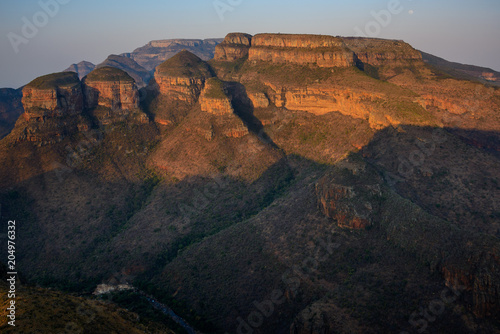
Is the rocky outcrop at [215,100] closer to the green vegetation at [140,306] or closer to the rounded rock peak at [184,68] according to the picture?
the rounded rock peak at [184,68]

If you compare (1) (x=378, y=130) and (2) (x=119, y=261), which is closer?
(2) (x=119, y=261)

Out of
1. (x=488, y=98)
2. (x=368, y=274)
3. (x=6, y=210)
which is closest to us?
(x=368, y=274)

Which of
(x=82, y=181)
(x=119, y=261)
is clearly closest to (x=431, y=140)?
(x=119, y=261)

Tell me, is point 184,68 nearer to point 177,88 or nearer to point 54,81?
point 177,88

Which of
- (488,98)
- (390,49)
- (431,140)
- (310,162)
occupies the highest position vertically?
(390,49)

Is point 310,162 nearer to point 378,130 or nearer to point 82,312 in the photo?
point 378,130

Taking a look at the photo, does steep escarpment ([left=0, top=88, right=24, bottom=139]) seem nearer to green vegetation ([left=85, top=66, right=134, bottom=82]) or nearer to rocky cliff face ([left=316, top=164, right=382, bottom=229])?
green vegetation ([left=85, top=66, right=134, bottom=82])

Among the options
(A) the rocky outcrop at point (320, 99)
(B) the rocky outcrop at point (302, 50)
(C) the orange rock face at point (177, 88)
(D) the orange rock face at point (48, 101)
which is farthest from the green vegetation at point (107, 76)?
(B) the rocky outcrop at point (302, 50)
